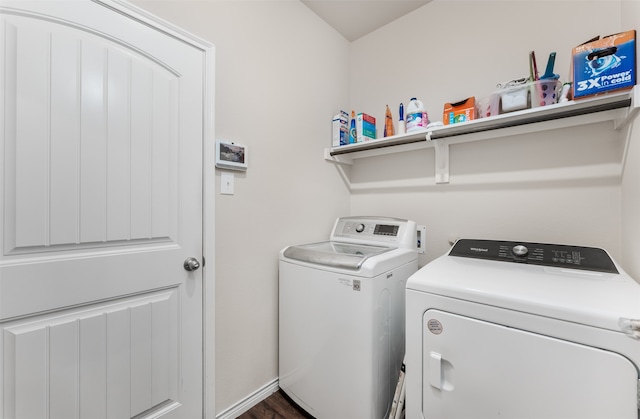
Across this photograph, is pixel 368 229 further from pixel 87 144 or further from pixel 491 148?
pixel 87 144

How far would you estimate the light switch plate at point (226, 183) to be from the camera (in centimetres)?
145

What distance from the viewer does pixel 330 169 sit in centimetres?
218

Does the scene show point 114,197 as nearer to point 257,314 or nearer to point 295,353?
point 257,314

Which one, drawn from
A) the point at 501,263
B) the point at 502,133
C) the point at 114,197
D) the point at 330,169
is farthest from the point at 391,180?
the point at 114,197

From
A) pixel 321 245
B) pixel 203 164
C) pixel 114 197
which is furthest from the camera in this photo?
pixel 321 245

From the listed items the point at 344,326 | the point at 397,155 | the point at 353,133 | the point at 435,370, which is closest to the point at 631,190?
the point at 435,370

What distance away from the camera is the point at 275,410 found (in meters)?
1.58

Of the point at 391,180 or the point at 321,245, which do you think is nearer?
the point at 321,245

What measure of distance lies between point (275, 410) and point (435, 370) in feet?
3.69

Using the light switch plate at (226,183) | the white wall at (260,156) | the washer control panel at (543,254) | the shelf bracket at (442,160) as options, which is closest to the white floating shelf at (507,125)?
the shelf bracket at (442,160)

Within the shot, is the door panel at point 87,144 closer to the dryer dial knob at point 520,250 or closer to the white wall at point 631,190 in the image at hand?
the dryer dial knob at point 520,250

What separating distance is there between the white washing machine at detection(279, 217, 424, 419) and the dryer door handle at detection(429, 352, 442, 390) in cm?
34

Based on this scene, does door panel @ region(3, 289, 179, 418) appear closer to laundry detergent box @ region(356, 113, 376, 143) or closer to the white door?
the white door

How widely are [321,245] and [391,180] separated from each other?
0.82m
